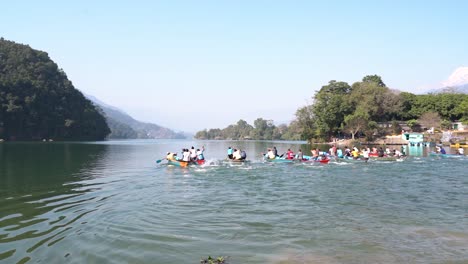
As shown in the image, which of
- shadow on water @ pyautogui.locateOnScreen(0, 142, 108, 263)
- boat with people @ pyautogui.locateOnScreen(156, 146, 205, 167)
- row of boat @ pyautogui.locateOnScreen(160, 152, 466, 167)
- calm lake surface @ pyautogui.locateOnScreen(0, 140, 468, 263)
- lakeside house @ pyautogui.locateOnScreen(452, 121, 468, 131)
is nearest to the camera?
calm lake surface @ pyautogui.locateOnScreen(0, 140, 468, 263)

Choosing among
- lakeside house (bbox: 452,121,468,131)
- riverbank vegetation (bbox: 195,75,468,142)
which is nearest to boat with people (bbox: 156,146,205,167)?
riverbank vegetation (bbox: 195,75,468,142)

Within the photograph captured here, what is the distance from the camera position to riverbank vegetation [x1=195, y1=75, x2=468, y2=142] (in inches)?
3164

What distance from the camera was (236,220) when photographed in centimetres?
1202

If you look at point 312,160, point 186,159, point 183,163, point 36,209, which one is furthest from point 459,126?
point 36,209

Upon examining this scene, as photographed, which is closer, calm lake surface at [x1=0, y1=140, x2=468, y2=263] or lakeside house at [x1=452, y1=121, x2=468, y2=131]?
calm lake surface at [x1=0, y1=140, x2=468, y2=263]

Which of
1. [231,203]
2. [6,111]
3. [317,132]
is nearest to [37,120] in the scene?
[6,111]

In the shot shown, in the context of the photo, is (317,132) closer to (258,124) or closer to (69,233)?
(69,233)

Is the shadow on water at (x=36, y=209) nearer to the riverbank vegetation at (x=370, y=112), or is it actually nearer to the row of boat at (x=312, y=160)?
the row of boat at (x=312, y=160)

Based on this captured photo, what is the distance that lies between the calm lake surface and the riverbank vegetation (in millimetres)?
61518

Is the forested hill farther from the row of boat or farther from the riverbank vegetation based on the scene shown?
the row of boat

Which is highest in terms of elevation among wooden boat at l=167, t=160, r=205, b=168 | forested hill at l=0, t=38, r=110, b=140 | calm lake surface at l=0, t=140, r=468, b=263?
forested hill at l=0, t=38, r=110, b=140

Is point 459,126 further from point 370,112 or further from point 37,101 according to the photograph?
point 37,101

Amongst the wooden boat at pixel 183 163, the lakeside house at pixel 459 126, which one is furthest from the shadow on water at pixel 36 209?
the lakeside house at pixel 459 126

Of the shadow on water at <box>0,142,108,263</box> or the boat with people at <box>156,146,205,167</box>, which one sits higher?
the boat with people at <box>156,146,205,167</box>
